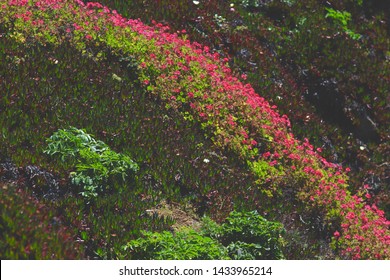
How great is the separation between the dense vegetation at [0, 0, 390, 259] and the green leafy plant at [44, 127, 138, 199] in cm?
2

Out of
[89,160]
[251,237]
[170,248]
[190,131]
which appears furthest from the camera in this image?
[190,131]

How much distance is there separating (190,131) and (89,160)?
2.74 m

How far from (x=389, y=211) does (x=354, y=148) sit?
1.70 m

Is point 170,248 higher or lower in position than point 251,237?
higher

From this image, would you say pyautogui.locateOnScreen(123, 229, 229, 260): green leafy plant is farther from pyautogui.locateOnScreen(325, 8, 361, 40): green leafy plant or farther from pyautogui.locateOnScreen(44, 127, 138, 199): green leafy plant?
pyautogui.locateOnScreen(325, 8, 361, 40): green leafy plant

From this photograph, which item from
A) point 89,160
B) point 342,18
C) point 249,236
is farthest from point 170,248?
point 342,18

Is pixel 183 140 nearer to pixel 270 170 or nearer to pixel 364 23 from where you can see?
pixel 270 170

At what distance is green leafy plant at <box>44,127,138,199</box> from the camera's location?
7.34 metres

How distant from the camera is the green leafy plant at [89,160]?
7.34 meters

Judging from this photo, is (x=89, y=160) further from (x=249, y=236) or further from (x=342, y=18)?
(x=342, y=18)

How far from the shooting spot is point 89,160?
757cm

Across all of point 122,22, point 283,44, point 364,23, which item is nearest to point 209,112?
point 122,22

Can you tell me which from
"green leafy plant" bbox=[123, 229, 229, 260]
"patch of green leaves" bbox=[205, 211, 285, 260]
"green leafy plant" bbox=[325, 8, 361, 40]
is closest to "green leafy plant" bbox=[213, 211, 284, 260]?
"patch of green leaves" bbox=[205, 211, 285, 260]

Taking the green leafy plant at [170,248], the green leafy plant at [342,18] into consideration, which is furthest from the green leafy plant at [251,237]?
the green leafy plant at [342,18]
